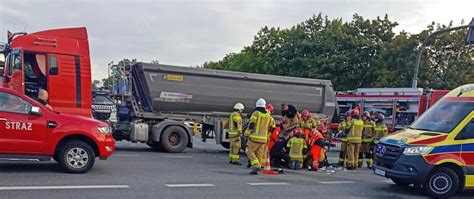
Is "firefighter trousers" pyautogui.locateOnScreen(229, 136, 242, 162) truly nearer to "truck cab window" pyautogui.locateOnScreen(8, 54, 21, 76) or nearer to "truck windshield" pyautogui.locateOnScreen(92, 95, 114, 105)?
"truck cab window" pyautogui.locateOnScreen(8, 54, 21, 76)

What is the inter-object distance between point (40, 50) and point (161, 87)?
3592 millimetres

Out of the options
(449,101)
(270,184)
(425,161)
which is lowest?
(270,184)

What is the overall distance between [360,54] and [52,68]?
2671cm

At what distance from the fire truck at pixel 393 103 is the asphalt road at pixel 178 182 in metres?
7.01

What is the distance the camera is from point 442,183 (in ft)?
31.2

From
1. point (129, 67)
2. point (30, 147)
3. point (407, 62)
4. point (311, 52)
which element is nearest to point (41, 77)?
point (129, 67)

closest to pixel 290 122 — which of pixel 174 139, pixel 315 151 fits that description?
pixel 315 151

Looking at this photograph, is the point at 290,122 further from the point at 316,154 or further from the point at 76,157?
the point at 76,157

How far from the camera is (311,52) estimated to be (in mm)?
39719

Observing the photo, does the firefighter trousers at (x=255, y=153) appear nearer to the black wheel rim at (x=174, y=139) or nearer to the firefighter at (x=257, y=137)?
the firefighter at (x=257, y=137)

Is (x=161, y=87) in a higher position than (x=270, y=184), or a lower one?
higher

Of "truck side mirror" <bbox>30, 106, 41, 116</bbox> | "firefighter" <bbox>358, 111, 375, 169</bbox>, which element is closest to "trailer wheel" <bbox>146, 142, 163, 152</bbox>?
"firefighter" <bbox>358, 111, 375, 169</bbox>

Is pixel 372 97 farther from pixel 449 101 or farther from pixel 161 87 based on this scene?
pixel 449 101

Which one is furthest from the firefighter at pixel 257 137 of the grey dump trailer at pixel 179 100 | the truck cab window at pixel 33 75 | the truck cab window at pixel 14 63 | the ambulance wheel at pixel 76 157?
the truck cab window at pixel 14 63
